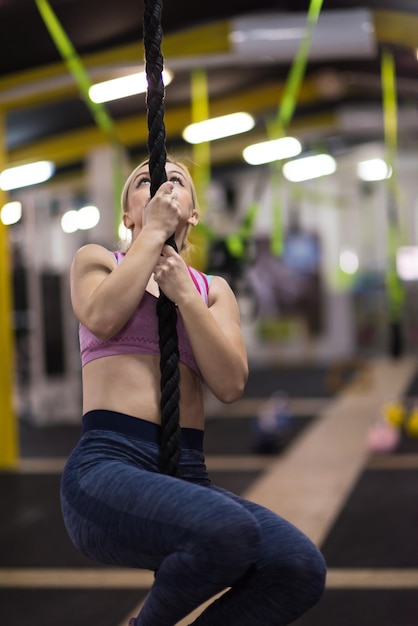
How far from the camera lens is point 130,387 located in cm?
157

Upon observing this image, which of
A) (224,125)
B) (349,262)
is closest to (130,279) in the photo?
(224,125)

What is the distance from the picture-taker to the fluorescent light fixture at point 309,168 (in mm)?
14055

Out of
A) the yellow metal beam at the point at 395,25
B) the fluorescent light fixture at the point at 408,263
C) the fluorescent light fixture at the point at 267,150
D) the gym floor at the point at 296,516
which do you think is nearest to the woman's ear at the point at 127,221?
the gym floor at the point at 296,516

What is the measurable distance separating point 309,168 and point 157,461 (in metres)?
13.1

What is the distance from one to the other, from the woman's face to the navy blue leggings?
1.19 ft

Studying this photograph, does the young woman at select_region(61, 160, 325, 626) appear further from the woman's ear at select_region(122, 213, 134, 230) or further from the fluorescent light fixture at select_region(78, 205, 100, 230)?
the fluorescent light fixture at select_region(78, 205, 100, 230)

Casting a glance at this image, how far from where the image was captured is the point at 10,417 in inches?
225

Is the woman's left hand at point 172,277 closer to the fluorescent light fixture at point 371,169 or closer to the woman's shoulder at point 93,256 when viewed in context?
the woman's shoulder at point 93,256

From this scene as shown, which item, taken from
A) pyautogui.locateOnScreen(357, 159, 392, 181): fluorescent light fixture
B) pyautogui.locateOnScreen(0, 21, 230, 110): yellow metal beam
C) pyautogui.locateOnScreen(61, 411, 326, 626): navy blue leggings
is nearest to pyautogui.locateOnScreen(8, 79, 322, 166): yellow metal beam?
pyautogui.locateOnScreen(0, 21, 230, 110): yellow metal beam

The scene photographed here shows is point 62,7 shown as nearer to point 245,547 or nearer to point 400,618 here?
point 400,618

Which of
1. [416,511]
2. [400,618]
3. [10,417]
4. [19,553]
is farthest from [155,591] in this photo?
[10,417]

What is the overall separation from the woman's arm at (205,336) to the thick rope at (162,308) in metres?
0.03

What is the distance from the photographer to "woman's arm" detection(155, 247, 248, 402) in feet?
5.02

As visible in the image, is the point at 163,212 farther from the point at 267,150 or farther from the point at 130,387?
the point at 267,150
